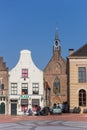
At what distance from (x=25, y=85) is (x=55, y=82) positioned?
38.2 ft

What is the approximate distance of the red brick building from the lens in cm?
8125

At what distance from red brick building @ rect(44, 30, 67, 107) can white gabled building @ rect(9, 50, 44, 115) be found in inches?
168

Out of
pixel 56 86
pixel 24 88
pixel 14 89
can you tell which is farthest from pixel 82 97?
pixel 56 86

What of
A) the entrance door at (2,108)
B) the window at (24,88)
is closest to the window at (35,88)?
the window at (24,88)

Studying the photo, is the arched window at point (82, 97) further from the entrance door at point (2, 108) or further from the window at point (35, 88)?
the entrance door at point (2, 108)

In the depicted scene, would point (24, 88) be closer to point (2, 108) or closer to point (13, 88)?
point (13, 88)

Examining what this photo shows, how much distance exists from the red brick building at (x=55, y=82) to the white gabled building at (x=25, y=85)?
14.0 feet

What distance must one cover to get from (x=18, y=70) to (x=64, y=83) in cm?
1213

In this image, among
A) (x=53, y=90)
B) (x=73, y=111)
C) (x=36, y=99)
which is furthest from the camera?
(x=53, y=90)

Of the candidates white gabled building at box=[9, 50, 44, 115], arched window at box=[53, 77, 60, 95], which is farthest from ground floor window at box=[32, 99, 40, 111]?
arched window at box=[53, 77, 60, 95]

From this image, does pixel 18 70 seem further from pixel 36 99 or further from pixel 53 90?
Result: pixel 53 90

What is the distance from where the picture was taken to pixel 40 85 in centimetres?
7356

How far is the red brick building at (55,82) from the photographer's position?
81250 mm

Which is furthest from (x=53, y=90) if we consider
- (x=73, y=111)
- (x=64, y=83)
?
(x=73, y=111)
